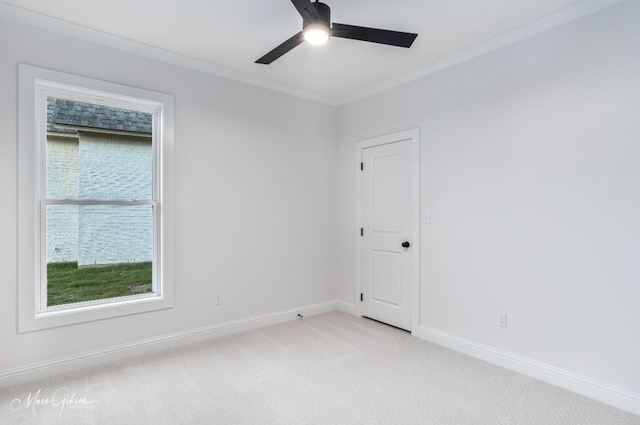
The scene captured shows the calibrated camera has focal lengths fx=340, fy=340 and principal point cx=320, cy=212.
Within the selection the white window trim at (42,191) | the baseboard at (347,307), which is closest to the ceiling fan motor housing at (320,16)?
the white window trim at (42,191)

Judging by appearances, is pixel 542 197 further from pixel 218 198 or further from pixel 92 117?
pixel 92 117

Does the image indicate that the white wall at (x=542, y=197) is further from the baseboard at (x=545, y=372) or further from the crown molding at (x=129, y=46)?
the crown molding at (x=129, y=46)

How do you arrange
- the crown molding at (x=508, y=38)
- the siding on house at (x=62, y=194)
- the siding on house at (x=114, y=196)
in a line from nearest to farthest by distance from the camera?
1. the crown molding at (x=508, y=38)
2. the siding on house at (x=62, y=194)
3. the siding on house at (x=114, y=196)

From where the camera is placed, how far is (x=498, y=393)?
2.35 m

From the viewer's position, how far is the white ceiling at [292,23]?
2.36 metres

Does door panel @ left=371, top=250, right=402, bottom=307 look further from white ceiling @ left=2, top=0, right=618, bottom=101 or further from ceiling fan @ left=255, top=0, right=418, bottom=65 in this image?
ceiling fan @ left=255, top=0, right=418, bottom=65

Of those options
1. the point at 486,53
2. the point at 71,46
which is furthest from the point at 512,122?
the point at 71,46

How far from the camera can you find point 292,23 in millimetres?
2590

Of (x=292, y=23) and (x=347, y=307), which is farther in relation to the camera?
(x=347, y=307)

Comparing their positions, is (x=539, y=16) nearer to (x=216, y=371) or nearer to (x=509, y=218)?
(x=509, y=218)

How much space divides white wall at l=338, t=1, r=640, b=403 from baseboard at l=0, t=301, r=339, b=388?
1.68 m

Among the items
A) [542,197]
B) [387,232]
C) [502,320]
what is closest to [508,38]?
[542,197]

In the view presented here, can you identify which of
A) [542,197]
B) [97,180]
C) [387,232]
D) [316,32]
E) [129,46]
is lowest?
[387,232]

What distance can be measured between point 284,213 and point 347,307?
56.5 inches
